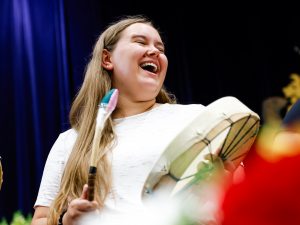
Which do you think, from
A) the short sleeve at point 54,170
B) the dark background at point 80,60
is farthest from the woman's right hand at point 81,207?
the dark background at point 80,60

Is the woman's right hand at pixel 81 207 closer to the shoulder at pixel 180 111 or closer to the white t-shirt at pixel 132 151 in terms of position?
the white t-shirt at pixel 132 151

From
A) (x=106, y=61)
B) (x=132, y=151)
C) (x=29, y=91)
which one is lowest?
(x=29, y=91)

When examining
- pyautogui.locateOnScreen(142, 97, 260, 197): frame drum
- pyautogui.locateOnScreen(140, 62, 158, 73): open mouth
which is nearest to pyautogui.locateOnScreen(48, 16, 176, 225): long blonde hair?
pyautogui.locateOnScreen(140, 62, 158, 73): open mouth

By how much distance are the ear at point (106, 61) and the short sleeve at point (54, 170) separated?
21 cm

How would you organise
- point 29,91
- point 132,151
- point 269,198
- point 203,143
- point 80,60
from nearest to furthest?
point 269,198 → point 203,143 → point 132,151 → point 29,91 → point 80,60

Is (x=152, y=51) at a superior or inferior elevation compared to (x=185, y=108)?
superior

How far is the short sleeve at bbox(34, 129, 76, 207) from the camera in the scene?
42.1 inches

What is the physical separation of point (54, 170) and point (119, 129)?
0.59ft

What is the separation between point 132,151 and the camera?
3.35ft

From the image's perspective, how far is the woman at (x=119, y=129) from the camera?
988mm

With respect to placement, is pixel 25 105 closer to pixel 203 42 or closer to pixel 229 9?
pixel 203 42

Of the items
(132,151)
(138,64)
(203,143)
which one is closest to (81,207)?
(203,143)

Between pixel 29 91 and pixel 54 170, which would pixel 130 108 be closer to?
pixel 54 170

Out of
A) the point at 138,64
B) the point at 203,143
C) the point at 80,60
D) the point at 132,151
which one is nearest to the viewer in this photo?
the point at 203,143
